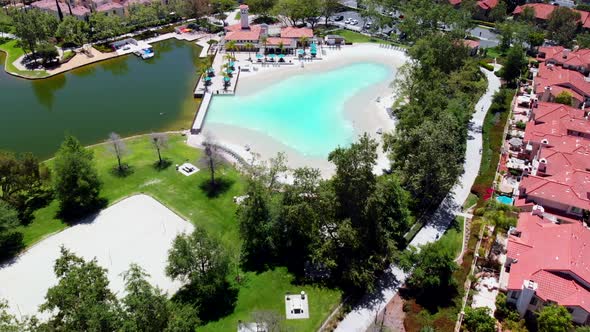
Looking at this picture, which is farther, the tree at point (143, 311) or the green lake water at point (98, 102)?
the green lake water at point (98, 102)

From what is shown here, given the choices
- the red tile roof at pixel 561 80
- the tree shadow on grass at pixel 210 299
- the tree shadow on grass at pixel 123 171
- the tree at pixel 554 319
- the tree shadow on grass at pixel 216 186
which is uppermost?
the red tile roof at pixel 561 80

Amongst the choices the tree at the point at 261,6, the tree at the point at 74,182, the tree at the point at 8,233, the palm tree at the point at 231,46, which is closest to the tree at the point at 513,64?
the palm tree at the point at 231,46

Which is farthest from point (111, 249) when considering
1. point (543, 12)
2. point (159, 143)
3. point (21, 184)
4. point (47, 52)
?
point (543, 12)

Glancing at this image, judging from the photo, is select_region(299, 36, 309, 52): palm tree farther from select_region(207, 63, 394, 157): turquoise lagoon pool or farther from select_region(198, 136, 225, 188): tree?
select_region(198, 136, 225, 188): tree

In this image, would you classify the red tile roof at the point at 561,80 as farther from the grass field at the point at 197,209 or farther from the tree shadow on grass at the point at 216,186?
the grass field at the point at 197,209

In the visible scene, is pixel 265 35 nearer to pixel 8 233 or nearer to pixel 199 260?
pixel 8 233

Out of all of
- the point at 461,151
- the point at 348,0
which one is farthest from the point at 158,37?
the point at 461,151

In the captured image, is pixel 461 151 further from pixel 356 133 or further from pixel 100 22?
pixel 100 22
